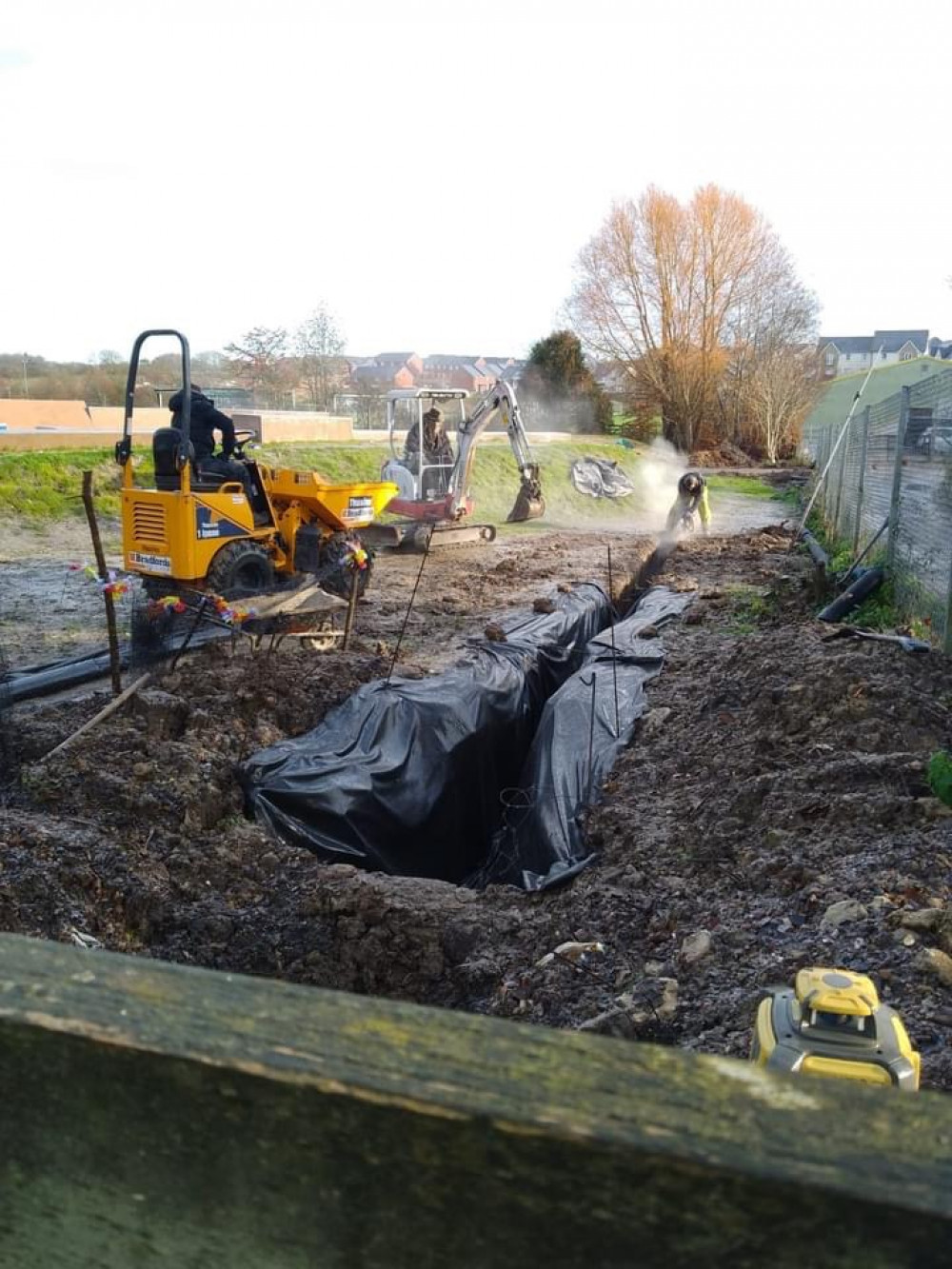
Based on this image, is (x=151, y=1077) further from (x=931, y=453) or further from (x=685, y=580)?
(x=685, y=580)

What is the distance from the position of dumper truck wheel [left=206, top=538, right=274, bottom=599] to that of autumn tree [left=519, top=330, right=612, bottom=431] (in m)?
29.5

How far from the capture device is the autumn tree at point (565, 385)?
121ft

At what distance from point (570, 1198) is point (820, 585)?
34.0ft

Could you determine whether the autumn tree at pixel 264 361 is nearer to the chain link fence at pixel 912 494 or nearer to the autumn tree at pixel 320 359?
the autumn tree at pixel 320 359

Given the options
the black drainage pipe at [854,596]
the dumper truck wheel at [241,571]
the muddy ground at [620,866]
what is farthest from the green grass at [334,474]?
the black drainage pipe at [854,596]

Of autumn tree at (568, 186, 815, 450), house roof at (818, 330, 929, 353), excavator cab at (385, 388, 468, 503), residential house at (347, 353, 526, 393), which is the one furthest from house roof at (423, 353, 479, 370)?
excavator cab at (385, 388, 468, 503)

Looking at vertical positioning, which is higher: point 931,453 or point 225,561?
point 931,453

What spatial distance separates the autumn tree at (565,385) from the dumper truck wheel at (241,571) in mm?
Answer: 29456

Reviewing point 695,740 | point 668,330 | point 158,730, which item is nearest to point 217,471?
point 158,730

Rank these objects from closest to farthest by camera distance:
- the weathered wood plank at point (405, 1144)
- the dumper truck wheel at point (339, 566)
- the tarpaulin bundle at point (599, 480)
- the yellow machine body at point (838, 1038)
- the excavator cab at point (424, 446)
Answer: the weathered wood plank at point (405, 1144)
the yellow machine body at point (838, 1038)
the dumper truck wheel at point (339, 566)
the excavator cab at point (424, 446)
the tarpaulin bundle at point (599, 480)

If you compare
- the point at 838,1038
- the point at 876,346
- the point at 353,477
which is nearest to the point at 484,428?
the point at 353,477

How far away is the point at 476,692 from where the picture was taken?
292 inches

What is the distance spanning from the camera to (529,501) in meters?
16.7

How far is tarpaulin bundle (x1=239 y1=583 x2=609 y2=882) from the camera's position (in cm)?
590
